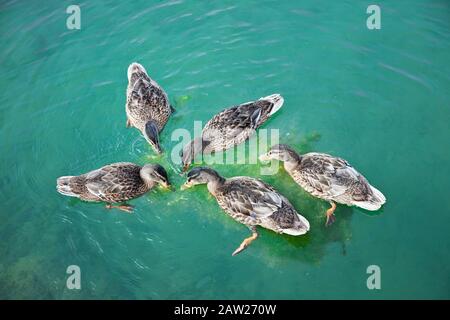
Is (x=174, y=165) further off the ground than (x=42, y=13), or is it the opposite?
(x=42, y=13)

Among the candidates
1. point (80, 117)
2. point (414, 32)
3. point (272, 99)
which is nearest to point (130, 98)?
point (80, 117)

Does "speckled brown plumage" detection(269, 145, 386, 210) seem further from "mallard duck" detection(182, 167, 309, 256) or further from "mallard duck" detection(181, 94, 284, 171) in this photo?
"mallard duck" detection(181, 94, 284, 171)

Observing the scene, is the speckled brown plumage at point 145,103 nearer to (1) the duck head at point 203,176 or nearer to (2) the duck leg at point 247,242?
(1) the duck head at point 203,176

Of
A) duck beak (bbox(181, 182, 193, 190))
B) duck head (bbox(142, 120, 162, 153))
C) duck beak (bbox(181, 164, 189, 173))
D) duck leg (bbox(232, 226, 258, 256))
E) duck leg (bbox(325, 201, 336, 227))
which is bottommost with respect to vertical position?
duck leg (bbox(232, 226, 258, 256))

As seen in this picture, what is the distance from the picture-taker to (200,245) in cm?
580

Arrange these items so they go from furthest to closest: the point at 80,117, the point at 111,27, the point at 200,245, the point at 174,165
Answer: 1. the point at 111,27
2. the point at 80,117
3. the point at 174,165
4. the point at 200,245

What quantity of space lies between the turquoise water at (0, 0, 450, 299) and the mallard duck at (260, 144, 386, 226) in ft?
0.83

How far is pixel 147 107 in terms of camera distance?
6.82m

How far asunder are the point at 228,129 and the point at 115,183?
196cm

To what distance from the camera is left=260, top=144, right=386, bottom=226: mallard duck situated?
222 inches

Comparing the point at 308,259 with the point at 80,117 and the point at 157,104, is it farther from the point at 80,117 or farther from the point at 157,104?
the point at 80,117

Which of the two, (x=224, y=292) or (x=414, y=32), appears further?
(x=414, y=32)

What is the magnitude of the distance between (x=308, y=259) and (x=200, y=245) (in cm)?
152

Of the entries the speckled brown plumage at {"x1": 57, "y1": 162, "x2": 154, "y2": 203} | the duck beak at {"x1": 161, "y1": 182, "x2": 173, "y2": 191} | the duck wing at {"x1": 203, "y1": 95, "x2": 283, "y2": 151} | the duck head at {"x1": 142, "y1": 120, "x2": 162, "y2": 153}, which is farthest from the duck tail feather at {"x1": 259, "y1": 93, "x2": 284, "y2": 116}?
the speckled brown plumage at {"x1": 57, "y1": 162, "x2": 154, "y2": 203}
